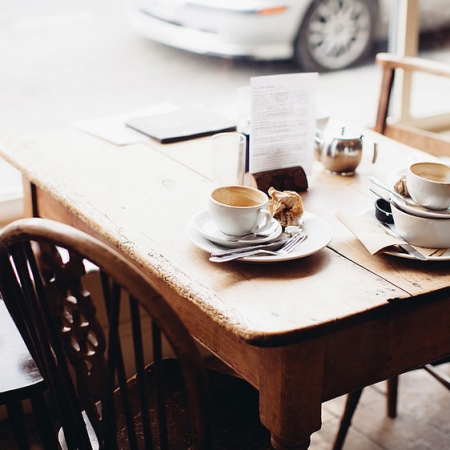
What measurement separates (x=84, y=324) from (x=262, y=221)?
14.9 inches

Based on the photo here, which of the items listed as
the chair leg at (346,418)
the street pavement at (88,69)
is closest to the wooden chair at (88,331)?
the chair leg at (346,418)

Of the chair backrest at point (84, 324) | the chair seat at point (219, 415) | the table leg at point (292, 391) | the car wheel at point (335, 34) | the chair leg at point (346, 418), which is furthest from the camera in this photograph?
the car wheel at point (335, 34)

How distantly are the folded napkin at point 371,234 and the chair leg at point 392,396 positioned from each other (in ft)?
2.63

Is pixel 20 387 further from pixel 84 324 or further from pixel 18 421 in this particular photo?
pixel 84 324

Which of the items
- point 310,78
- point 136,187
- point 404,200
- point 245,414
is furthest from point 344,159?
point 245,414

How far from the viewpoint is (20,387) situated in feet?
4.00

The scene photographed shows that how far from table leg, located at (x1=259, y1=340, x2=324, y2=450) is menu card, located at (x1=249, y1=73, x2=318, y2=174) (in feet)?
1.86

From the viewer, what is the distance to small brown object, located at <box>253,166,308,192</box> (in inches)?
57.1

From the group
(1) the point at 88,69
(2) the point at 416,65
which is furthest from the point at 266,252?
(1) the point at 88,69

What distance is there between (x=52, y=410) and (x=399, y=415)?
1.03 m

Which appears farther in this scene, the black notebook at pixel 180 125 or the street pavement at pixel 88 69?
the street pavement at pixel 88 69

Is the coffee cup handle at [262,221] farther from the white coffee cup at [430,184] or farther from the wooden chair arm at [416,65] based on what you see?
the wooden chair arm at [416,65]

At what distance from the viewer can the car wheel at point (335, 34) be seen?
2736 millimetres

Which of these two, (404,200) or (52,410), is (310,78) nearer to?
(404,200)
